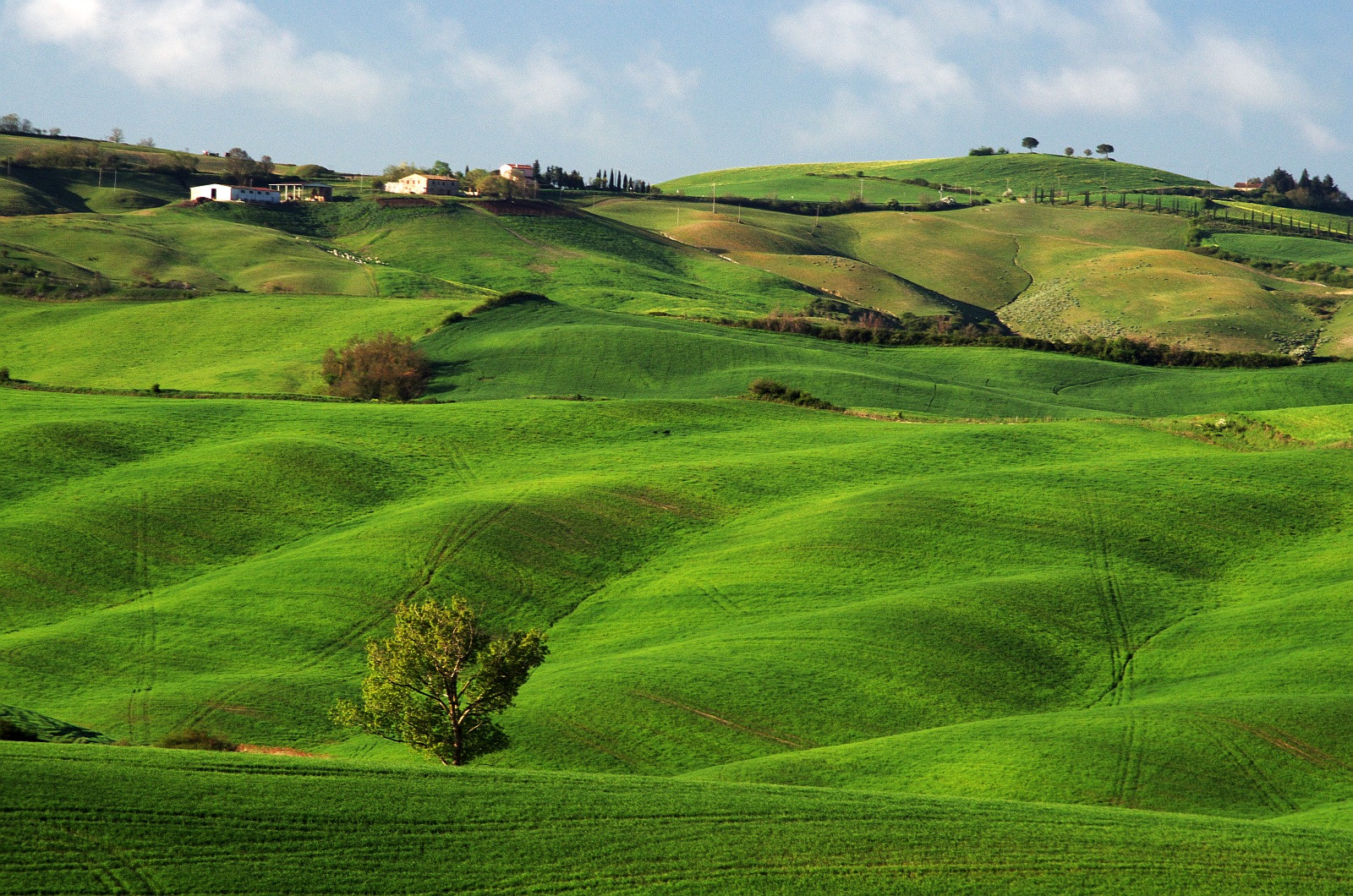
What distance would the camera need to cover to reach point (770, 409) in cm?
9056

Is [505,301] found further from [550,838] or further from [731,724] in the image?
[550,838]

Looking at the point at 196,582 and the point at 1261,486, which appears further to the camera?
the point at 1261,486

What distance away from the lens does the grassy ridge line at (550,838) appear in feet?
74.8

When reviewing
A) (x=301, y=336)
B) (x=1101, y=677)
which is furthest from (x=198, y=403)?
(x=1101, y=677)

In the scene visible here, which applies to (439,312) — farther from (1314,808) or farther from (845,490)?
(1314,808)

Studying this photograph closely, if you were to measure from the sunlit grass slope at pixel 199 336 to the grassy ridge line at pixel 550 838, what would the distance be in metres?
74.3

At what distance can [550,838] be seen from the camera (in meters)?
25.5

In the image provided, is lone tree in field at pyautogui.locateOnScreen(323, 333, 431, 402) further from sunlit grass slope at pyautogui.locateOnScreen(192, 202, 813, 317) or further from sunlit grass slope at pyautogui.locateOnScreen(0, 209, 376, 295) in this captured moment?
sunlit grass slope at pyautogui.locateOnScreen(192, 202, 813, 317)

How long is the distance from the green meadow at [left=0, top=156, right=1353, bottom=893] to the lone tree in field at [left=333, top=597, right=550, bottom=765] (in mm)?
1701

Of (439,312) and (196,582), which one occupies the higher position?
(439,312)

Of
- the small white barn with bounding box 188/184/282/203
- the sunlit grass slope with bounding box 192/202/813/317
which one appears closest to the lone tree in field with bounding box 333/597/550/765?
the sunlit grass slope with bounding box 192/202/813/317

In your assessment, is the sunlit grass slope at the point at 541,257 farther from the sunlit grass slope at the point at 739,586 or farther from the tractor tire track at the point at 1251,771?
the tractor tire track at the point at 1251,771

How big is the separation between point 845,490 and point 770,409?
21.4 metres

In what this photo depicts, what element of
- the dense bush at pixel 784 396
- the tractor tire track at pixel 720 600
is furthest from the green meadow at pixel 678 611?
the dense bush at pixel 784 396
